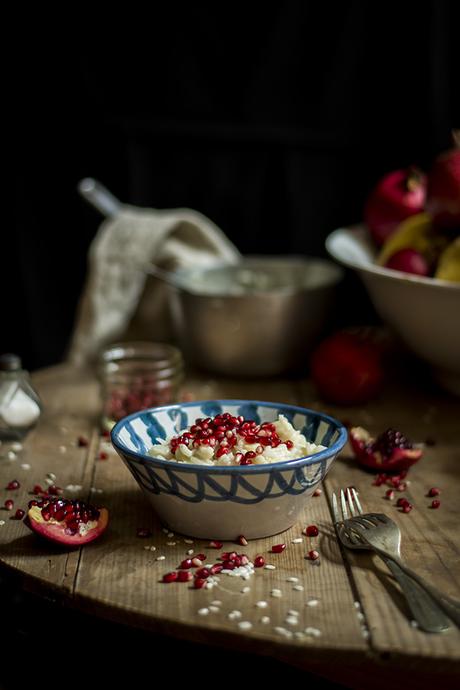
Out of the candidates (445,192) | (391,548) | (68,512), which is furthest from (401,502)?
(445,192)

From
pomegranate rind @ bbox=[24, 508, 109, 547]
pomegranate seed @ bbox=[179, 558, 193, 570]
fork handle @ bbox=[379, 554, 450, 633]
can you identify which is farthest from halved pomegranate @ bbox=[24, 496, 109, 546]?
fork handle @ bbox=[379, 554, 450, 633]

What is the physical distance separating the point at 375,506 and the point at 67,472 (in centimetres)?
45

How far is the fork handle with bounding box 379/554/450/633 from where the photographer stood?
0.85 m

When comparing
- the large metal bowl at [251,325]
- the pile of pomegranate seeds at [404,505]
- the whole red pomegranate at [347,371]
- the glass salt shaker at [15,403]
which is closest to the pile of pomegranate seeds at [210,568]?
the pile of pomegranate seeds at [404,505]

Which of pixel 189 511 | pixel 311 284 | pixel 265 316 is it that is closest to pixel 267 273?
pixel 311 284

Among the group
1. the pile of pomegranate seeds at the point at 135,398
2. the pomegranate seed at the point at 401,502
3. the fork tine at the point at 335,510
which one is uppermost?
the fork tine at the point at 335,510

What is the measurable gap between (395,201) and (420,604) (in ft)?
3.46

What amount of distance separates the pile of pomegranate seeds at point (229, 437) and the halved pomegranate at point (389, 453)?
25 centimetres

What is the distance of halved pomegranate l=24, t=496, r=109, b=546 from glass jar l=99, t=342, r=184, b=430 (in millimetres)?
393

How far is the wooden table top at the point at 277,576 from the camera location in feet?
2.76

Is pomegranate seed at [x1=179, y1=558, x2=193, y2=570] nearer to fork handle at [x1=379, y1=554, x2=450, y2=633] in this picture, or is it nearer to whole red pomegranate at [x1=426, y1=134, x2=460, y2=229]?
fork handle at [x1=379, y1=554, x2=450, y2=633]

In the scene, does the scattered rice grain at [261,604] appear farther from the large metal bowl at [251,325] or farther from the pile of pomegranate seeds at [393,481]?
the large metal bowl at [251,325]

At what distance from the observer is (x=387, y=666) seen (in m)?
0.83

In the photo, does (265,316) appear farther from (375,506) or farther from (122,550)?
(122,550)
